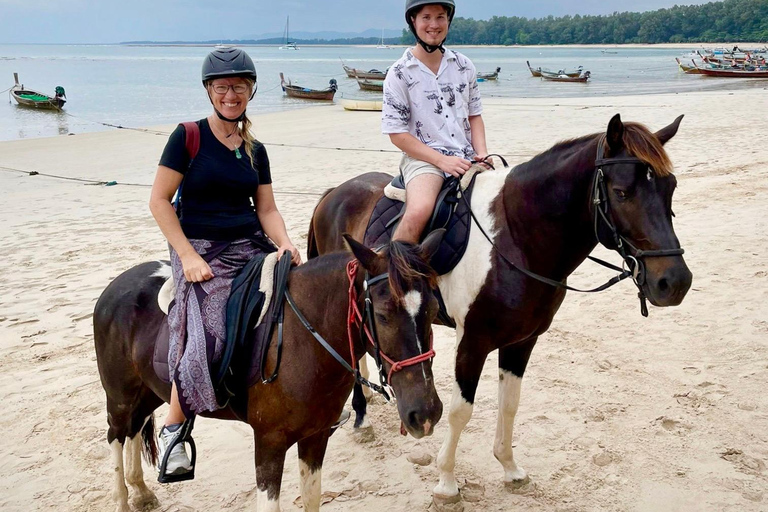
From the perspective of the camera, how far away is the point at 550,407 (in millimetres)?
4426

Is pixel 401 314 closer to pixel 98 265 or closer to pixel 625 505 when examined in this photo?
pixel 625 505

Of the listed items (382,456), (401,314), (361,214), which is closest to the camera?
(401,314)

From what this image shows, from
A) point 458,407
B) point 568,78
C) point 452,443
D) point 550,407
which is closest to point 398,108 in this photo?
point 458,407

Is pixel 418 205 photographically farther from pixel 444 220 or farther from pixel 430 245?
pixel 430 245

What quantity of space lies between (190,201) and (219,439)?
2097 mm

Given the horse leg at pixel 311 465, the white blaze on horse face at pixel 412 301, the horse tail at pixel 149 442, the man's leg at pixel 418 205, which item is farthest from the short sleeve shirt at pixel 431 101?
the horse tail at pixel 149 442

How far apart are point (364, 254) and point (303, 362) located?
2.05 feet

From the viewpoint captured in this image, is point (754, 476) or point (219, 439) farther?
point (219, 439)

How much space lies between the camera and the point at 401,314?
7.35 feet

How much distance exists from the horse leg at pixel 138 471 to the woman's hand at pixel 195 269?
126 centimetres

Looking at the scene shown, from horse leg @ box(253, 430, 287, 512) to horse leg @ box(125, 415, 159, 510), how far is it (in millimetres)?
1212

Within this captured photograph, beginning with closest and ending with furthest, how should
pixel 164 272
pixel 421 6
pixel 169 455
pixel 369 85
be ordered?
pixel 169 455, pixel 164 272, pixel 421 6, pixel 369 85

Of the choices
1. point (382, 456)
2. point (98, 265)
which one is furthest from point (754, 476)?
point (98, 265)

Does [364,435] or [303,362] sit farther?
[364,435]
